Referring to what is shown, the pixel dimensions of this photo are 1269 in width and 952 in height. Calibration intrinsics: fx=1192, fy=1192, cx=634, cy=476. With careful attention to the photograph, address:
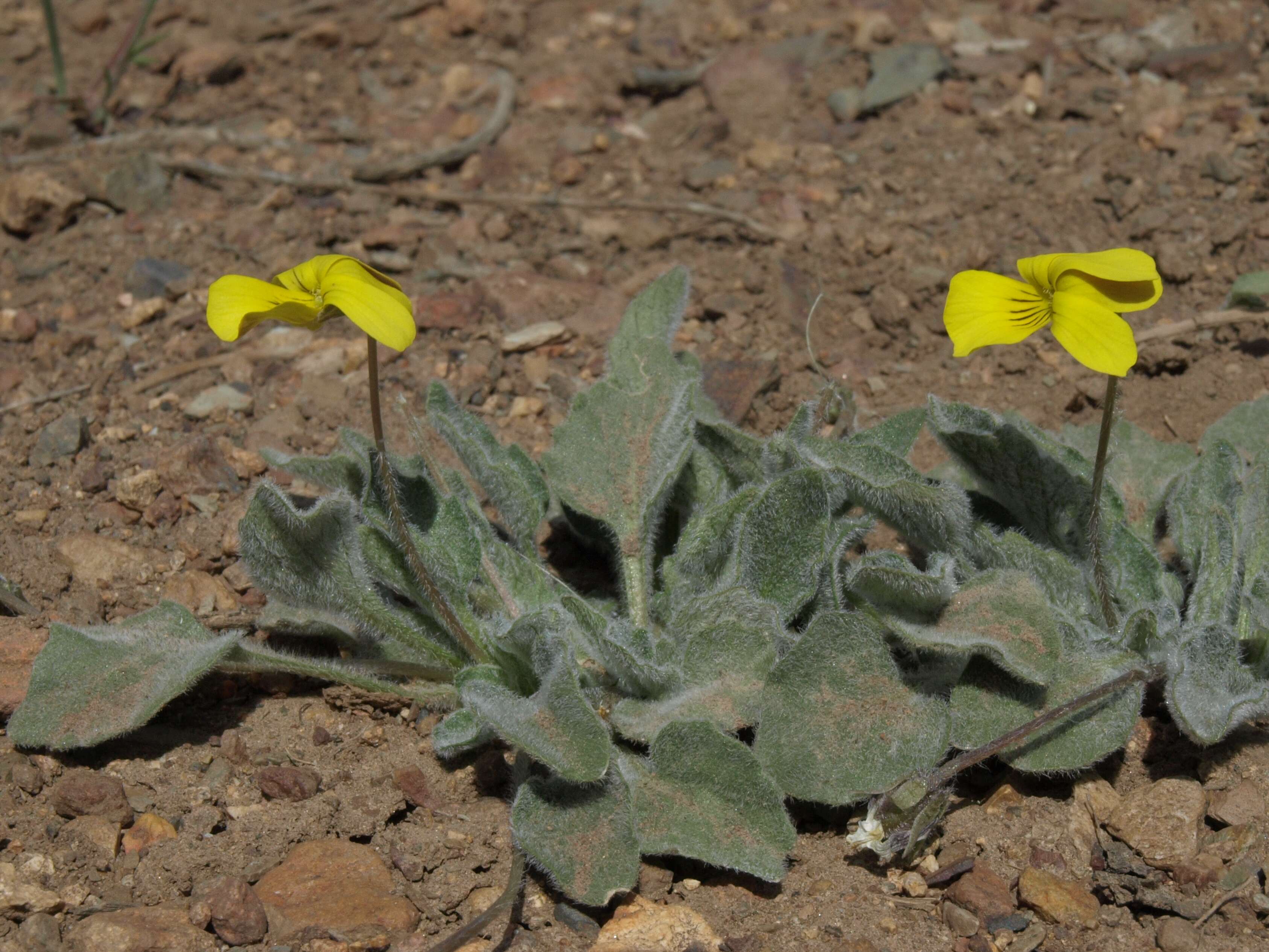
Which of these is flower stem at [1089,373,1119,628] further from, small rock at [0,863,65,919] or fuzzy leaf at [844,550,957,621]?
small rock at [0,863,65,919]

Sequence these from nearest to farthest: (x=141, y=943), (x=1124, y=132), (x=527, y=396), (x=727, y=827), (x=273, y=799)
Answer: (x=141, y=943) < (x=727, y=827) < (x=273, y=799) < (x=527, y=396) < (x=1124, y=132)

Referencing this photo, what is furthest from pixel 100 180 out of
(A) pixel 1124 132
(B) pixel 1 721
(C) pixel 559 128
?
(A) pixel 1124 132

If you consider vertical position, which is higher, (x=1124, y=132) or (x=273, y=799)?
(x=1124, y=132)

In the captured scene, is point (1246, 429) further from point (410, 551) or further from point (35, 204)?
point (35, 204)

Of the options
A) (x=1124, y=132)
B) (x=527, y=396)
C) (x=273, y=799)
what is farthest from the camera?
(x=1124, y=132)

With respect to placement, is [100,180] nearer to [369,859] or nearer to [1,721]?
[1,721]

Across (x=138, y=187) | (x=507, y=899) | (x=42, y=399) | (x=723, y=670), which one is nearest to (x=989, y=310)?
(x=723, y=670)

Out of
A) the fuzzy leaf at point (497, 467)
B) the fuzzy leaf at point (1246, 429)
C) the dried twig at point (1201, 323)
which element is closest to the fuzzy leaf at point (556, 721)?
the fuzzy leaf at point (497, 467)
